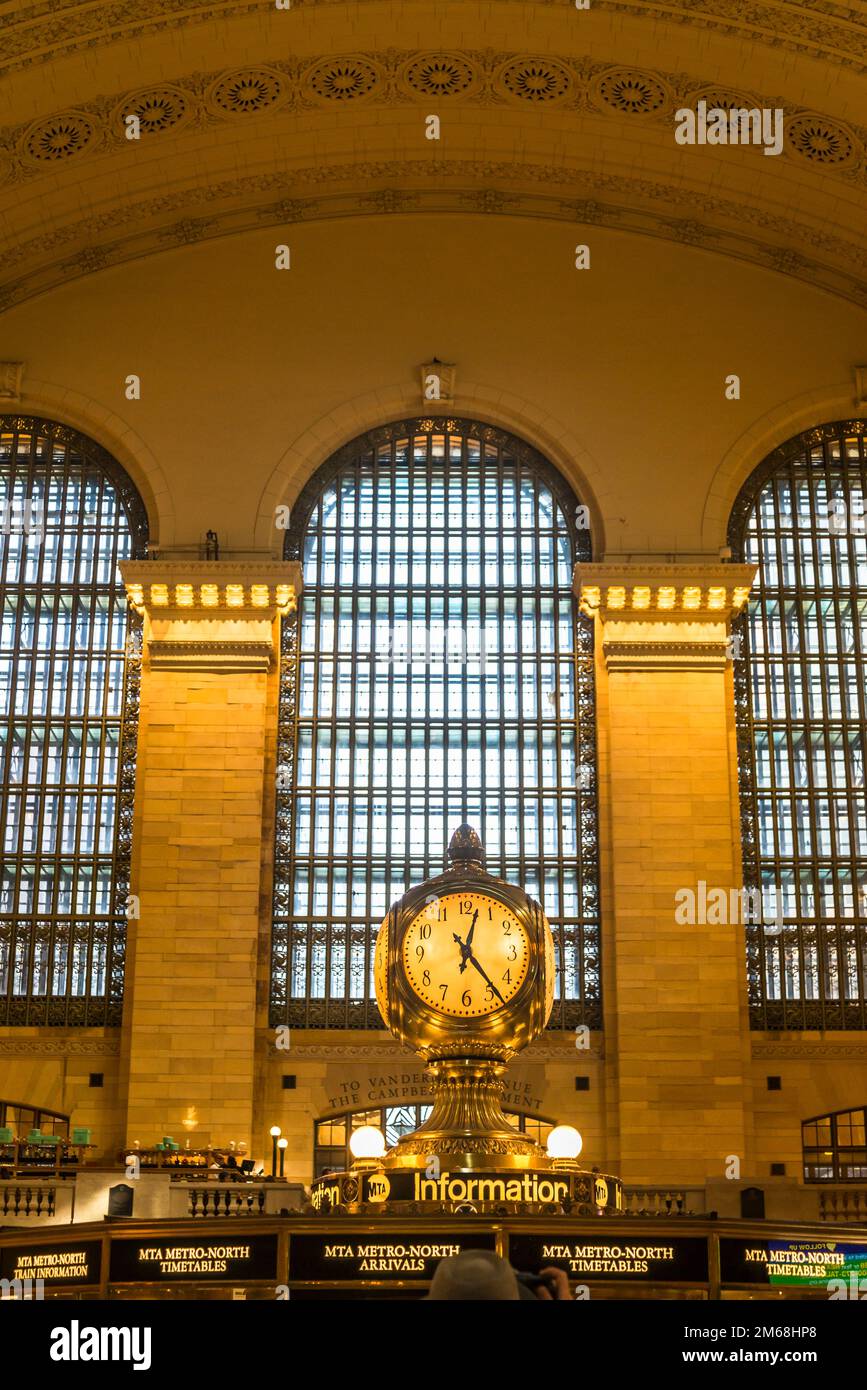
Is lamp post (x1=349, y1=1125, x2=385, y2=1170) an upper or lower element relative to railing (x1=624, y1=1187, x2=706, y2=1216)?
lower

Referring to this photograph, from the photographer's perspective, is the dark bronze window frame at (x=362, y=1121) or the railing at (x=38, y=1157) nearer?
the railing at (x=38, y=1157)

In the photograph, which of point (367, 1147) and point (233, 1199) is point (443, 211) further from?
point (367, 1147)

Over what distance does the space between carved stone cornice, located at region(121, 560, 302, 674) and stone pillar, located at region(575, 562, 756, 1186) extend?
440cm

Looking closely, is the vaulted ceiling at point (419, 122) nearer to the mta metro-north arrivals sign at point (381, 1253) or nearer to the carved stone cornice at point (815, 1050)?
the carved stone cornice at point (815, 1050)

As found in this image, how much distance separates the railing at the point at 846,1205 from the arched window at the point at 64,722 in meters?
9.58

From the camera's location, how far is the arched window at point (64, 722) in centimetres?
2294

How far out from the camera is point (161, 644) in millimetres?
23672

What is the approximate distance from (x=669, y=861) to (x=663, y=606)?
11.9 ft

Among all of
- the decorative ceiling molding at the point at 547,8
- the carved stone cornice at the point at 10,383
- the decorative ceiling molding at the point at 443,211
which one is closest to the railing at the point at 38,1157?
the carved stone cornice at the point at 10,383

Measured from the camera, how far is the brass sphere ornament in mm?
5445

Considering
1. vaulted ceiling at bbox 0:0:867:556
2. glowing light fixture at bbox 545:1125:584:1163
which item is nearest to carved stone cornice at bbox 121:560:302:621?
vaulted ceiling at bbox 0:0:867:556

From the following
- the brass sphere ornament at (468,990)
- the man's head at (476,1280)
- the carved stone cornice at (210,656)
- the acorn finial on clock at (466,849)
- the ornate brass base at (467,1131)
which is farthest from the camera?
the carved stone cornice at (210,656)

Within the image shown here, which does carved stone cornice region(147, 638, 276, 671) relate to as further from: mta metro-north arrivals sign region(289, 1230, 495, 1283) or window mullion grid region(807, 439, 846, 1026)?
mta metro-north arrivals sign region(289, 1230, 495, 1283)

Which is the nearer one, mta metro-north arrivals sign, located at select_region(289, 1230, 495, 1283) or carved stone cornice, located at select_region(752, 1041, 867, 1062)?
mta metro-north arrivals sign, located at select_region(289, 1230, 495, 1283)
